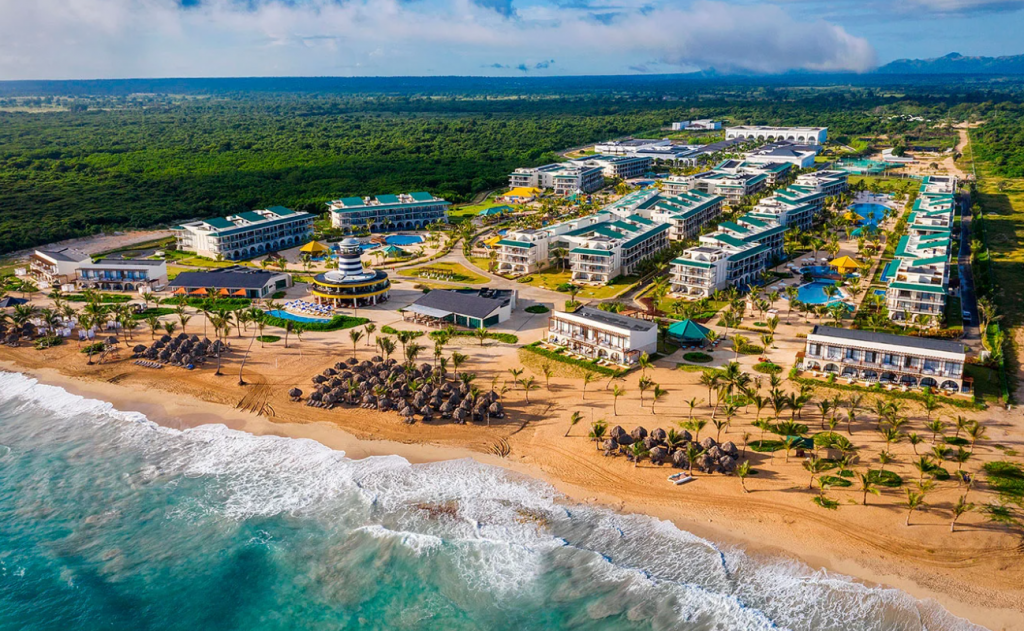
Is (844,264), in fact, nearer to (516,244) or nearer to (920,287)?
(920,287)

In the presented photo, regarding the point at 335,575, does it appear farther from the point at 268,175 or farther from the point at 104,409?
the point at 268,175

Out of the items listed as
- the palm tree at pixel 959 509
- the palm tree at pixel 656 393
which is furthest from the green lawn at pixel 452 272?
the palm tree at pixel 959 509

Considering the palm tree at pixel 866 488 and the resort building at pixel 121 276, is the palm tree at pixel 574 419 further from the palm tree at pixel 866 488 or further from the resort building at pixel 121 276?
the resort building at pixel 121 276

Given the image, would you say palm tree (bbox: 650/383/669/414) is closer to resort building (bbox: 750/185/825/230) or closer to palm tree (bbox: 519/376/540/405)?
palm tree (bbox: 519/376/540/405)

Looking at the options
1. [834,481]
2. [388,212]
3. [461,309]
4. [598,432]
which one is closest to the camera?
[834,481]

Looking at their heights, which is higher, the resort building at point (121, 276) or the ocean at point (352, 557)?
the resort building at point (121, 276)

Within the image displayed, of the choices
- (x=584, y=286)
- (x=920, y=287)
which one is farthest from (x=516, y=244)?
(x=920, y=287)
